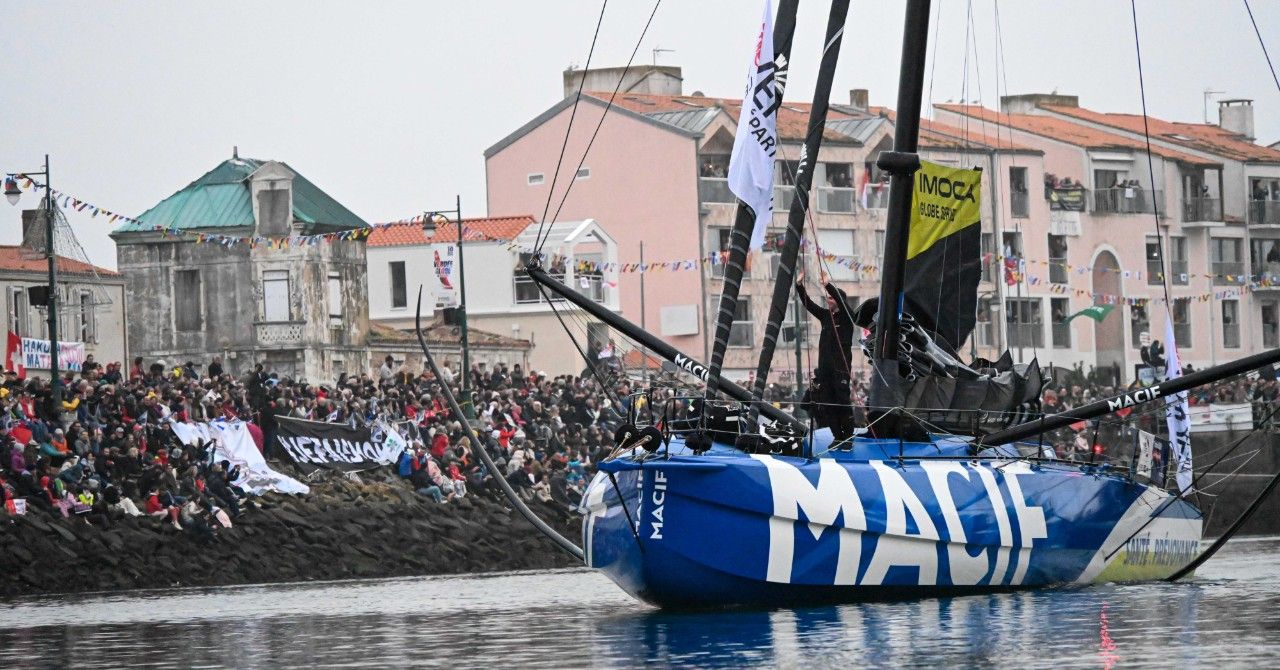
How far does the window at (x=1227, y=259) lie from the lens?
308ft

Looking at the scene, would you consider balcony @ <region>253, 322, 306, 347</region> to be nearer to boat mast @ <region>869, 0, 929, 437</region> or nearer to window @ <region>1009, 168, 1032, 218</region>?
window @ <region>1009, 168, 1032, 218</region>

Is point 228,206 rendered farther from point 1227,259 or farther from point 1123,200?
point 1227,259

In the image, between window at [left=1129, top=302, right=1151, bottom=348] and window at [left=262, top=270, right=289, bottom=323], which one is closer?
window at [left=262, top=270, right=289, bottom=323]

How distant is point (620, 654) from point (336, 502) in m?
23.1

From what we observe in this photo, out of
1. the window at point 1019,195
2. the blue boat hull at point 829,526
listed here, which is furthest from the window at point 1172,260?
the blue boat hull at point 829,526

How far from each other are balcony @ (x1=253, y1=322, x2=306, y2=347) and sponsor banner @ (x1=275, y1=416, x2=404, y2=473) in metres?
23.3

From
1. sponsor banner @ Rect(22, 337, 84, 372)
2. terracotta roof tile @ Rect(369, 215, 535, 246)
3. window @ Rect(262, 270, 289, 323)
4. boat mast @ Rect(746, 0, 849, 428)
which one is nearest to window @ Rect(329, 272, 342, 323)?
window @ Rect(262, 270, 289, 323)

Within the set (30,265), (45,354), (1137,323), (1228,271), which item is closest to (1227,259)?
(1228,271)

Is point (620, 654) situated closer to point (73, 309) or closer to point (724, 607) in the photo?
point (724, 607)

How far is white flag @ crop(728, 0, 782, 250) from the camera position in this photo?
2495cm

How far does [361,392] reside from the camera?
44469 mm

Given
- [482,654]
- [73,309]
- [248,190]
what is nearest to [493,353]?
[248,190]

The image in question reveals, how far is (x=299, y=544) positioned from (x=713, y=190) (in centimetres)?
4150

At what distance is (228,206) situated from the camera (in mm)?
67125
